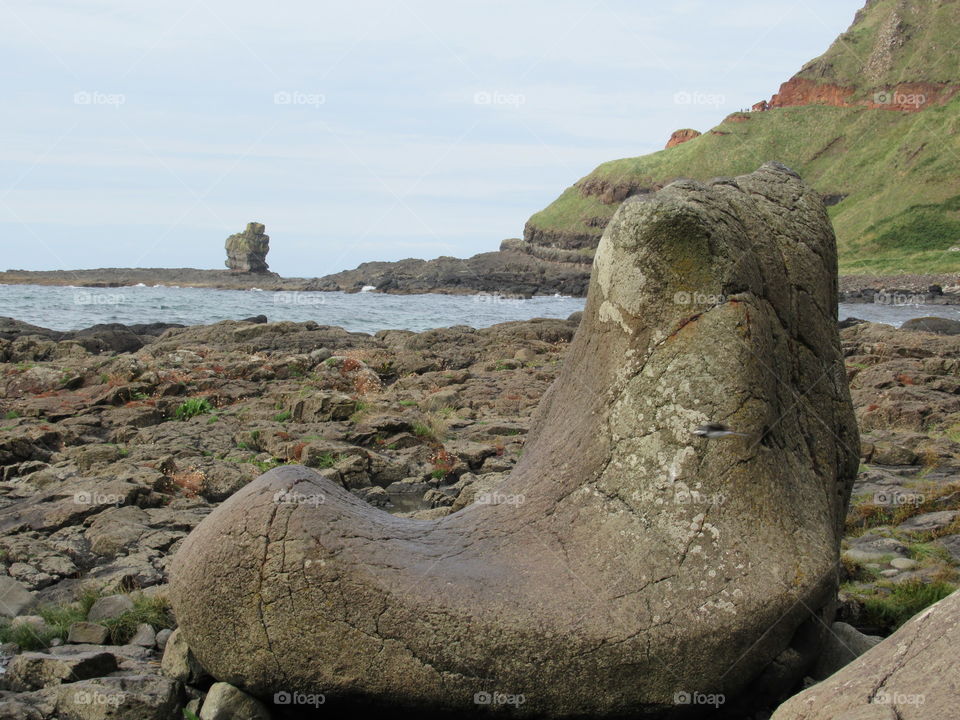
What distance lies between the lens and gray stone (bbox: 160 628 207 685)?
5.77 metres

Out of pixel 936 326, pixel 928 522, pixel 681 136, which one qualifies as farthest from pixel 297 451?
pixel 681 136

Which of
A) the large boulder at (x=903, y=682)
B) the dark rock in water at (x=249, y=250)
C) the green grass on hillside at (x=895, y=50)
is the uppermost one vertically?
the green grass on hillside at (x=895, y=50)

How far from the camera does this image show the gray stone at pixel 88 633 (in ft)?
21.6

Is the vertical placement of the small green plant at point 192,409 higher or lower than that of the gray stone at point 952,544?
higher

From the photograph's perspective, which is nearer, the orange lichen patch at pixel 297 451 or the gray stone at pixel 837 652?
the gray stone at pixel 837 652

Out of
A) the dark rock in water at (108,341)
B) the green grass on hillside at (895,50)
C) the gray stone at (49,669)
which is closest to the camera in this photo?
the gray stone at (49,669)

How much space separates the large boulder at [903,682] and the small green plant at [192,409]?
14.1 meters

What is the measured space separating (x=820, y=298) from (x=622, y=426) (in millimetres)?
2051

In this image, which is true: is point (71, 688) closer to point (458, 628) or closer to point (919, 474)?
point (458, 628)

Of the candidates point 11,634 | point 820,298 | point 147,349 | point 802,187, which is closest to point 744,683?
point 820,298

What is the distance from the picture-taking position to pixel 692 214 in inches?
237

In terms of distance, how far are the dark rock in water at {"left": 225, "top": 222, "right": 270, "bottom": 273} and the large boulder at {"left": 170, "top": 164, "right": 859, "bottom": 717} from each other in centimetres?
13803

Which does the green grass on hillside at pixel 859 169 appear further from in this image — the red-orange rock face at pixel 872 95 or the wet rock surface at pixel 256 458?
the wet rock surface at pixel 256 458

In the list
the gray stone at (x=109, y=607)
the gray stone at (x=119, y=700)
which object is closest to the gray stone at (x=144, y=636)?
the gray stone at (x=109, y=607)
